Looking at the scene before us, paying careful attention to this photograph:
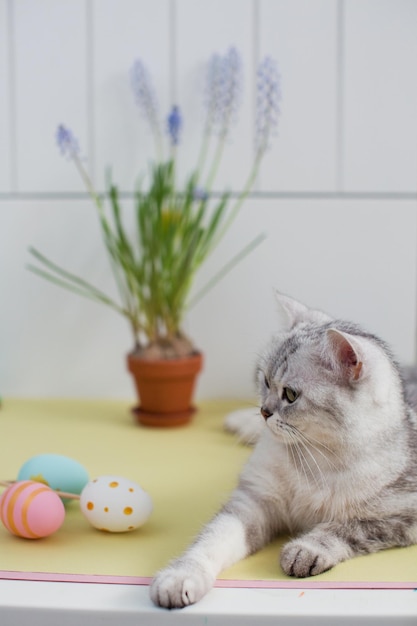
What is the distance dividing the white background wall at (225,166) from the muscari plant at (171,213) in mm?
37

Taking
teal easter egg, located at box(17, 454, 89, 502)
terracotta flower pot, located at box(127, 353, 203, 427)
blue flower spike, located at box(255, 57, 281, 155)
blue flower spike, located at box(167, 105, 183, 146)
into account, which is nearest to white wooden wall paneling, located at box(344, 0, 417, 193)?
blue flower spike, located at box(255, 57, 281, 155)

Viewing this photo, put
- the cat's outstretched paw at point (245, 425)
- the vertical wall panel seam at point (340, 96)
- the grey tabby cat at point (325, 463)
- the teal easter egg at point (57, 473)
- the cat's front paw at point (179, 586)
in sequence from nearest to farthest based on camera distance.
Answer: the cat's front paw at point (179, 586), the grey tabby cat at point (325, 463), the teal easter egg at point (57, 473), the cat's outstretched paw at point (245, 425), the vertical wall panel seam at point (340, 96)

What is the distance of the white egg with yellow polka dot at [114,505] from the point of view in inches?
35.3

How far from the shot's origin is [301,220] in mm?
1478

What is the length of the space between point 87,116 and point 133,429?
24.1 inches

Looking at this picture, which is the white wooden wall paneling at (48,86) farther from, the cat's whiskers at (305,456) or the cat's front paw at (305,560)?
the cat's front paw at (305,560)

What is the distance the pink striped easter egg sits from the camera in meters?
0.86

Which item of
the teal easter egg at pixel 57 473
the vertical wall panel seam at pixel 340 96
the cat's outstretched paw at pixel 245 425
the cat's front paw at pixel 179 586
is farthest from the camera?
the vertical wall panel seam at pixel 340 96

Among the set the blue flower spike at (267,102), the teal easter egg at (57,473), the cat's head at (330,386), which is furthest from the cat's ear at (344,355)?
the blue flower spike at (267,102)

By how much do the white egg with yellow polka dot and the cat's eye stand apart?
209 millimetres

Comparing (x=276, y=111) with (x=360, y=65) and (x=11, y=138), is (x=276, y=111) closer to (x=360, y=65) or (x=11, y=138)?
(x=360, y=65)

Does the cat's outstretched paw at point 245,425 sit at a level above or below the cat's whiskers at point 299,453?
below

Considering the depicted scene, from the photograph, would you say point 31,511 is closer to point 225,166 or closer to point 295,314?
point 295,314

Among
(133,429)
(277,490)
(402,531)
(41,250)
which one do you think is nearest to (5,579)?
(277,490)
